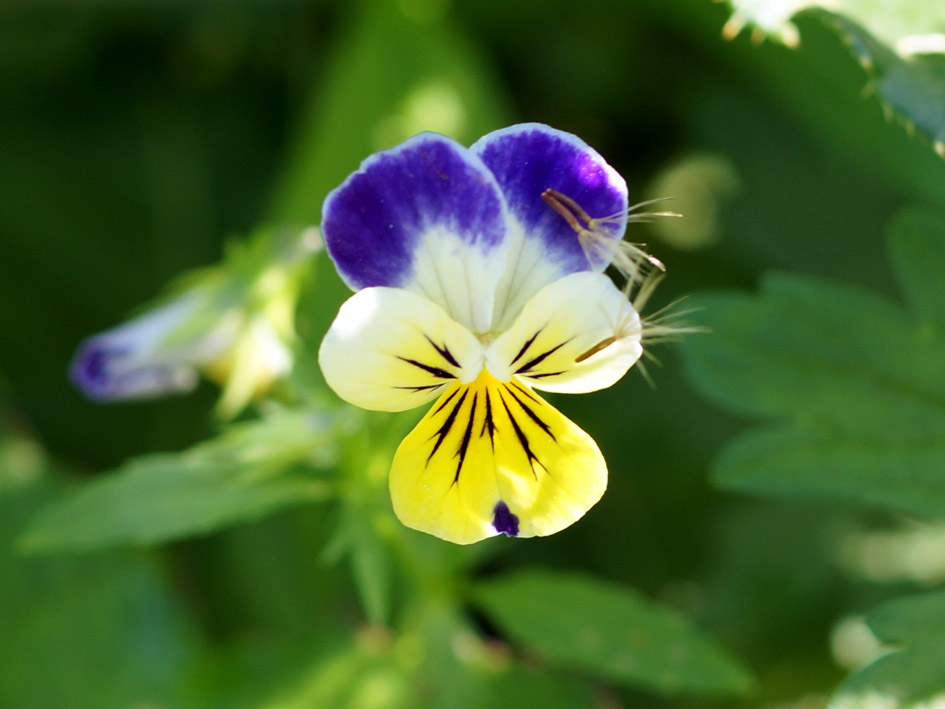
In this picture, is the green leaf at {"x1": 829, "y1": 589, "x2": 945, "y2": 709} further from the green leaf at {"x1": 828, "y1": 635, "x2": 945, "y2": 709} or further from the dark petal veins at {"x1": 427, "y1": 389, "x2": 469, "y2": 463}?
the dark petal veins at {"x1": 427, "y1": 389, "x2": 469, "y2": 463}

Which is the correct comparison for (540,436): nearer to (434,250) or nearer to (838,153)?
(434,250)

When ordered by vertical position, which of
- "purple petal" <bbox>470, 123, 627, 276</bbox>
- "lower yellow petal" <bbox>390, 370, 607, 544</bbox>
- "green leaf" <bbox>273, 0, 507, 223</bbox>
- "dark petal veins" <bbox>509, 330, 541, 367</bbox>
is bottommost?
"lower yellow petal" <bbox>390, 370, 607, 544</bbox>

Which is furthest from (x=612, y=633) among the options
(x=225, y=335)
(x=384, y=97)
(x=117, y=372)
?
(x=384, y=97)

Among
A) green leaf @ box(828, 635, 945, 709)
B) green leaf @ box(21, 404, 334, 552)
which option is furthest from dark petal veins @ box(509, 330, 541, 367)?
green leaf @ box(828, 635, 945, 709)

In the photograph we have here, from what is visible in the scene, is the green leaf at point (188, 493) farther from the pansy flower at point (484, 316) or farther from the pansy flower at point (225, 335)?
the pansy flower at point (484, 316)

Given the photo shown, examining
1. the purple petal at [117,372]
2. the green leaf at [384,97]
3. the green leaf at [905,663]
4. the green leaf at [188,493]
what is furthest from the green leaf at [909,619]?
the green leaf at [384,97]

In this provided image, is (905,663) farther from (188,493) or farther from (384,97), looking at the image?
(384,97)
